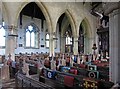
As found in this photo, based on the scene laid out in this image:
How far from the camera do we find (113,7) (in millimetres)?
3049

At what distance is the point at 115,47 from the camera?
3092 mm

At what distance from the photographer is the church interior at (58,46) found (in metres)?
3.81

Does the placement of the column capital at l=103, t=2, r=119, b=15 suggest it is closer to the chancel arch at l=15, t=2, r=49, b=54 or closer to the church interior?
the church interior

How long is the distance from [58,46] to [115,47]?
21381 millimetres

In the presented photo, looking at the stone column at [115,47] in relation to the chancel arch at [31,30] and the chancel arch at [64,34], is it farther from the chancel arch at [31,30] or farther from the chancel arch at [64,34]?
the chancel arch at [64,34]

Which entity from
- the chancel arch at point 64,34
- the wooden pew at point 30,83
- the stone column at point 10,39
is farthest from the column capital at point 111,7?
the chancel arch at point 64,34

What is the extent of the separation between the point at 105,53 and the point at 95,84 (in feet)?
35.1

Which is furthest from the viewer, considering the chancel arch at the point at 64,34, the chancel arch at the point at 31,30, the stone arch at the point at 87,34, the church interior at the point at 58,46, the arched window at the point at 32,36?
the chancel arch at the point at 64,34

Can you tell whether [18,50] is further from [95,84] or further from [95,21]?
[95,84]

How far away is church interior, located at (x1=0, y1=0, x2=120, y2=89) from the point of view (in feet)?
12.5


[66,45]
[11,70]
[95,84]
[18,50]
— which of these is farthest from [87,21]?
[95,84]

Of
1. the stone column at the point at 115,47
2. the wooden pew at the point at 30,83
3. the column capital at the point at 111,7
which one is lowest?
the wooden pew at the point at 30,83

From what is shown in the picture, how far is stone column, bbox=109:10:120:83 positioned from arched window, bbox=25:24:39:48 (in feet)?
59.4

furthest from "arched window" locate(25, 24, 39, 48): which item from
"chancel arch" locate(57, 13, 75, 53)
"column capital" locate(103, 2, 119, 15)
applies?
"column capital" locate(103, 2, 119, 15)
